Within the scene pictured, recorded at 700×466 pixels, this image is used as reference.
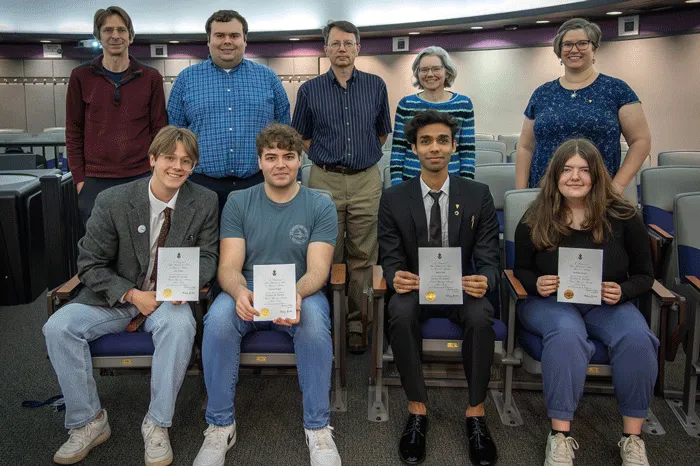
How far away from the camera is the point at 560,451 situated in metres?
2.37

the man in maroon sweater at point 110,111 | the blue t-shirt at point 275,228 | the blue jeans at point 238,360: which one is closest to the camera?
the blue jeans at point 238,360

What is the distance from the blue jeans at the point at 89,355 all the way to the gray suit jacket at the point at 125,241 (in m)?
0.12

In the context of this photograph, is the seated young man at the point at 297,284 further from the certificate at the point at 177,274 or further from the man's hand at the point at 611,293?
the man's hand at the point at 611,293

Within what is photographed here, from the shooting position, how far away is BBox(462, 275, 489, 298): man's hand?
2602 millimetres

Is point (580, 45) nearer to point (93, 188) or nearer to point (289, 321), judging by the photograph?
point (289, 321)

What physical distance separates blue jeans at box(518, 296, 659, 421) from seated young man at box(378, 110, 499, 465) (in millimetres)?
255

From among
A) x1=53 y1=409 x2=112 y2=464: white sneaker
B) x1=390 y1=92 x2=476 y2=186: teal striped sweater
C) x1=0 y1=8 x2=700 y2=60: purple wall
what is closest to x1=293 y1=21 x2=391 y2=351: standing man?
x1=390 y1=92 x2=476 y2=186: teal striped sweater

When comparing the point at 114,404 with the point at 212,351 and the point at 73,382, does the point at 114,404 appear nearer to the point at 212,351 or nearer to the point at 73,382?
the point at 73,382

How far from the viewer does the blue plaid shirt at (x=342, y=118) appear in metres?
3.48

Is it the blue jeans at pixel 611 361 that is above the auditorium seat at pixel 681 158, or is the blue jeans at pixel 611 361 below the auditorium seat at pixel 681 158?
below

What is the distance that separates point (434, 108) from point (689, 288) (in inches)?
60.7

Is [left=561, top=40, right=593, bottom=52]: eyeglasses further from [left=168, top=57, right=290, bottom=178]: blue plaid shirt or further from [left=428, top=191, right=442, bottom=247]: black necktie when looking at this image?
[left=168, top=57, right=290, bottom=178]: blue plaid shirt

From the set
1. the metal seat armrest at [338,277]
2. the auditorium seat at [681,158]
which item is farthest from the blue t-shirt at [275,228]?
the auditorium seat at [681,158]

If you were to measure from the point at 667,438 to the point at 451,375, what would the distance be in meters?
1.01
